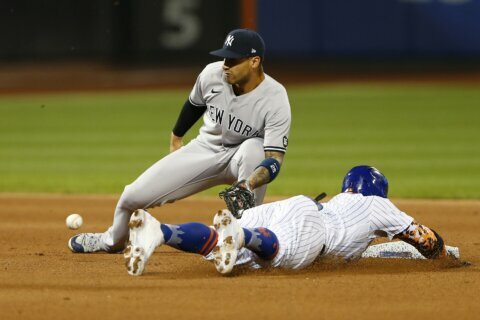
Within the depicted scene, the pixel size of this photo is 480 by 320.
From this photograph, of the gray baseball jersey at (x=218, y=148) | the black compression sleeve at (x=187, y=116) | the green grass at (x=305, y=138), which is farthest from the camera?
the green grass at (x=305, y=138)

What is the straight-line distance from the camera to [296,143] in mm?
14820

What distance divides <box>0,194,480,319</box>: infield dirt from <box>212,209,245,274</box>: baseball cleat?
0.14 metres

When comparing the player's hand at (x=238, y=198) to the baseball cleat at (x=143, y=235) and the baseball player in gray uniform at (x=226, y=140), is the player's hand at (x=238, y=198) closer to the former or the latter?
the baseball player in gray uniform at (x=226, y=140)

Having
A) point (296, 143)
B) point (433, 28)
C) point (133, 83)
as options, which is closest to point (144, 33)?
point (133, 83)

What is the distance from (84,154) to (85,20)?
32.7 ft

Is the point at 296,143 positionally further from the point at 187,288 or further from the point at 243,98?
the point at 187,288

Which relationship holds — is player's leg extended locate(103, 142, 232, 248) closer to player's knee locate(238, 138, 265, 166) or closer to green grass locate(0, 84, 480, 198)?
A: player's knee locate(238, 138, 265, 166)

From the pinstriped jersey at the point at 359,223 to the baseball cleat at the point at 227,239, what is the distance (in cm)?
63

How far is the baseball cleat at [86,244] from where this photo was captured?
6852mm

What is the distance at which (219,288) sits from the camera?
17.8 ft

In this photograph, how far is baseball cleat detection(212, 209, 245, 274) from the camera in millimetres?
5387

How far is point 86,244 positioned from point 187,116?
1136 mm

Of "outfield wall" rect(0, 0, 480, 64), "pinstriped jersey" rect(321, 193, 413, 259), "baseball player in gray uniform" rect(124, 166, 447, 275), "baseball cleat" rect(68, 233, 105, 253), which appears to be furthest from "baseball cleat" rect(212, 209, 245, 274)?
"outfield wall" rect(0, 0, 480, 64)

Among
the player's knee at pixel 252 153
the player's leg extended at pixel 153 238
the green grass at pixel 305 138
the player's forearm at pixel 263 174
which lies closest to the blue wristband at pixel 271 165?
the player's forearm at pixel 263 174
